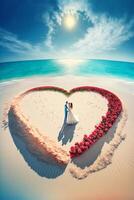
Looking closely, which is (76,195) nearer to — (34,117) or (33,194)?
(33,194)

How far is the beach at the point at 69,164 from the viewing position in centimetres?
533

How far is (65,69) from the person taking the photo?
13117mm

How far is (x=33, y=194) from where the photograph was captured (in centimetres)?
523

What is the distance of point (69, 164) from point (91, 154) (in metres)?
0.76

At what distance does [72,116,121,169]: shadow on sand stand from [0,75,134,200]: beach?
0.10ft

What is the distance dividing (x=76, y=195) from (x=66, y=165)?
90 cm

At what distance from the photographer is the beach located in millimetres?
5332

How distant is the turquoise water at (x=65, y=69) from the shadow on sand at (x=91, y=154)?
602cm

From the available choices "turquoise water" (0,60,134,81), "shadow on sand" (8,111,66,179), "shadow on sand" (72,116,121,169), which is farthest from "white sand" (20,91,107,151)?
"turquoise water" (0,60,134,81)

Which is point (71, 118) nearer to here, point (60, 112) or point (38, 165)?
point (60, 112)

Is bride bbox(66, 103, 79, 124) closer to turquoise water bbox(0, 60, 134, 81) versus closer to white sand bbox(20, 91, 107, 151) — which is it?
white sand bbox(20, 91, 107, 151)

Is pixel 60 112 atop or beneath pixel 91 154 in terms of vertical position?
atop

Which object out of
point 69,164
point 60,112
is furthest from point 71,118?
point 69,164

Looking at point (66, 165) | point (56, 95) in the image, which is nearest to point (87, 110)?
point (56, 95)
